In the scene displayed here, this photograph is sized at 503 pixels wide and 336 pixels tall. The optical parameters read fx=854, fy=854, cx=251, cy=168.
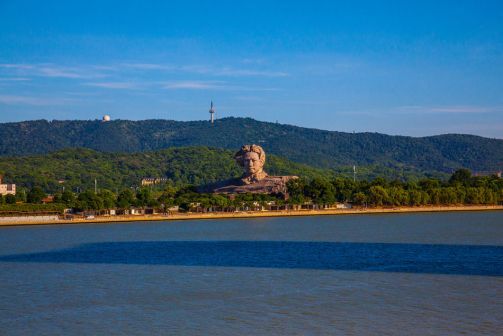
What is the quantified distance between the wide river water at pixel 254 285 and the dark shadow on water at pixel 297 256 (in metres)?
0.06

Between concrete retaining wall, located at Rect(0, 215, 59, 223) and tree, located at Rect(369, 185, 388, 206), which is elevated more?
tree, located at Rect(369, 185, 388, 206)

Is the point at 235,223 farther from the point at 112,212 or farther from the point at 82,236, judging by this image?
the point at 82,236

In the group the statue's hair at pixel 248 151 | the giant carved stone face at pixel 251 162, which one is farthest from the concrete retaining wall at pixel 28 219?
the statue's hair at pixel 248 151

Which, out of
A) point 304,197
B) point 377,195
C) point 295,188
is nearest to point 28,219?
point 295,188

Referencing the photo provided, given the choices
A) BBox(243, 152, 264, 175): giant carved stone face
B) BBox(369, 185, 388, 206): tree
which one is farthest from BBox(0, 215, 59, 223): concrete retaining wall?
BBox(369, 185, 388, 206): tree

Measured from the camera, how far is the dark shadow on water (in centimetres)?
3750

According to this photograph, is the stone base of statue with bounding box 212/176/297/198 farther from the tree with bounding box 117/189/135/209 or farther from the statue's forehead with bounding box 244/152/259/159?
the tree with bounding box 117/189/135/209

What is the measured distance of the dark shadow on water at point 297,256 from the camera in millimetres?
37500

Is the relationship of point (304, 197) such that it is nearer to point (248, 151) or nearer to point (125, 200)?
point (248, 151)

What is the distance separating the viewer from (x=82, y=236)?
58.7 meters

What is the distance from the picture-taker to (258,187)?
99562mm

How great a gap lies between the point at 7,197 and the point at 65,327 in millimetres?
65591

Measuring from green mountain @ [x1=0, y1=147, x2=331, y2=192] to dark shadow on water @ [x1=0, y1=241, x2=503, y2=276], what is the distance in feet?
268

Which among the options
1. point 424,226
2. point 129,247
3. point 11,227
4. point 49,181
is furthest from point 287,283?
point 49,181
